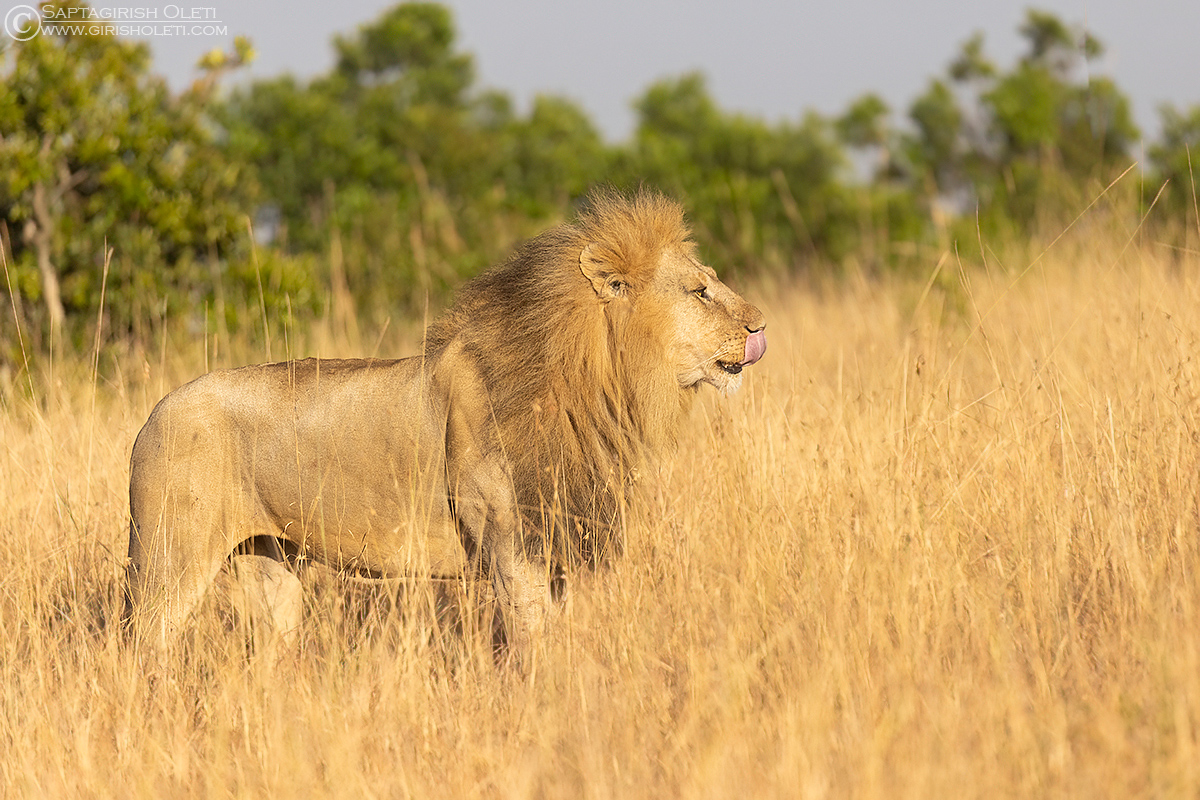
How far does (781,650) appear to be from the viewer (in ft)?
10.1

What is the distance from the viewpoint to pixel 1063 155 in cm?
1853

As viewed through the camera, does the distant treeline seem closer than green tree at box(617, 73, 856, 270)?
Yes

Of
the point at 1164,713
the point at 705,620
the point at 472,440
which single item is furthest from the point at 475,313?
the point at 1164,713

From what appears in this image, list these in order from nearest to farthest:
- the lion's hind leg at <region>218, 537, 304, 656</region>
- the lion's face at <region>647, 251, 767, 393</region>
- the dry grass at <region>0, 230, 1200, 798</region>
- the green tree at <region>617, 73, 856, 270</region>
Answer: the dry grass at <region>0, 230, 1200, 798</region> < the lion's face at <region>647, 251, 767, 393</region> < the lion's hind leg at <region>218, 537, 304, 656</region> < the green tree at <region>617, 73, 856, 270</region>

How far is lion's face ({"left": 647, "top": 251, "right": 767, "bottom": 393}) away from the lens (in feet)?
12.7

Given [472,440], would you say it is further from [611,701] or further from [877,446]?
[877,446]

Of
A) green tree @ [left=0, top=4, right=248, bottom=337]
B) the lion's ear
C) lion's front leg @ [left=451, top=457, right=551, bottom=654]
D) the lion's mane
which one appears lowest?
lion's front leg @ [left=451, top=457, right=551, bottom=654]

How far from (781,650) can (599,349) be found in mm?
1202

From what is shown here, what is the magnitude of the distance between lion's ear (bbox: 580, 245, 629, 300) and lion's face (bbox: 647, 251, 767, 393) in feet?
0.34

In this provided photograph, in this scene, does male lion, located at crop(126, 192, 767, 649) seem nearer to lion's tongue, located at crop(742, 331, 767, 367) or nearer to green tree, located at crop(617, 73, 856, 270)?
lion's tongue, located at crop(742, 331, 767, 367)

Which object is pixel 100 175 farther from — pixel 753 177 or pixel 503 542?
pixel 753 177

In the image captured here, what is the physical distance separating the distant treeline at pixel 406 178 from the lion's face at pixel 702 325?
1.60ft

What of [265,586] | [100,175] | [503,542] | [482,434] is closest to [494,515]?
[503,542]

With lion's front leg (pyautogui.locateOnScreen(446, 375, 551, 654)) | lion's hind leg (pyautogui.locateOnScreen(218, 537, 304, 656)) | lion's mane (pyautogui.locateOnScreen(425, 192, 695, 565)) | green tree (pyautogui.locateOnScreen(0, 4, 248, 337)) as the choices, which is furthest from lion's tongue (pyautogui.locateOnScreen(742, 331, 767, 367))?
green tree (pyautogui.locateOnScreen(0, 4, 248, 337))
